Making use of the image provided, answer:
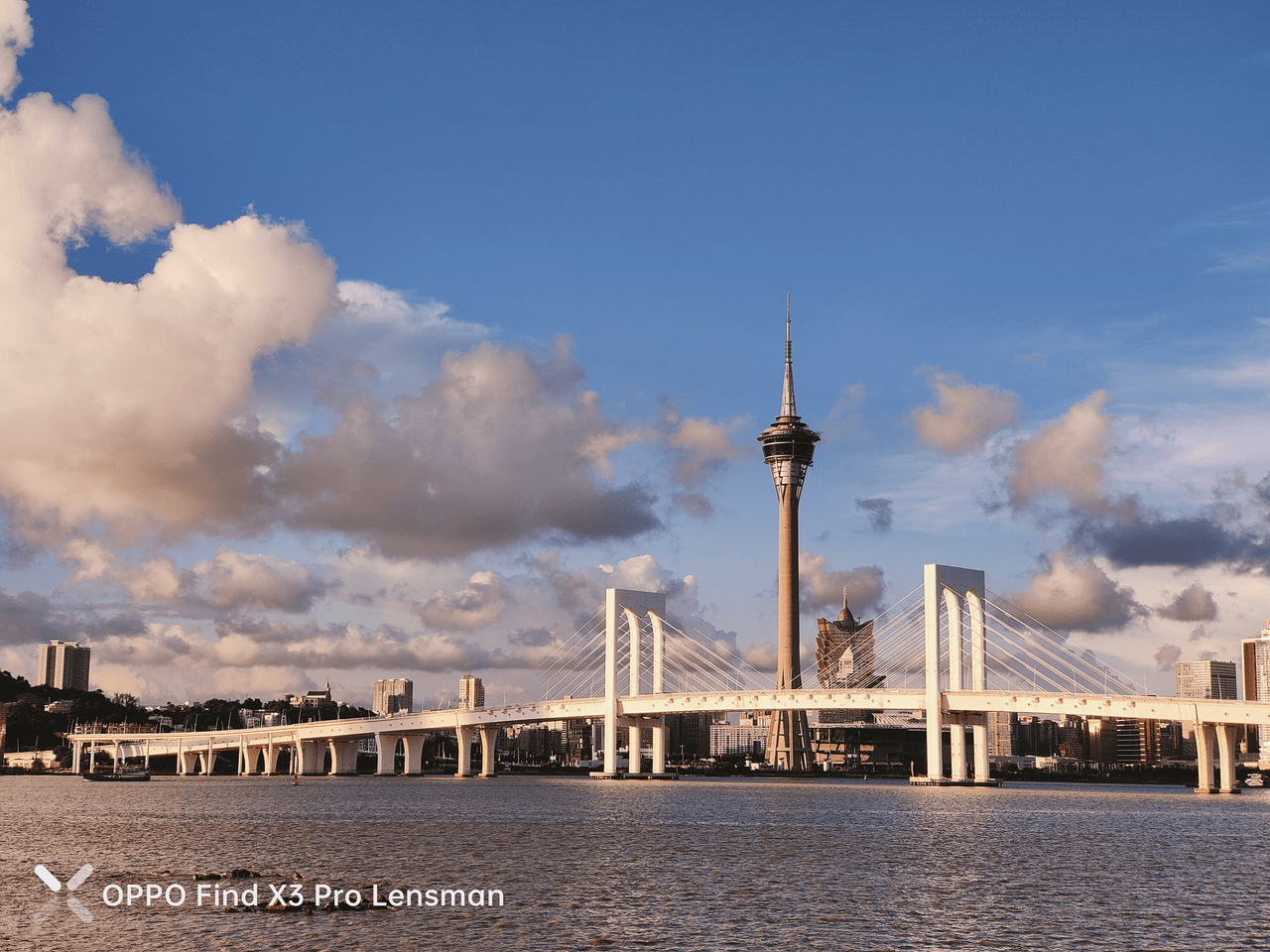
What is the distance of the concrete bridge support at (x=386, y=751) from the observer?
18800 cm

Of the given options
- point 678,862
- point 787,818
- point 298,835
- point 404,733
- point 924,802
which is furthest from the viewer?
point 404,733

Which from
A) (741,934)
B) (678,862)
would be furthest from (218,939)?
(678,862)

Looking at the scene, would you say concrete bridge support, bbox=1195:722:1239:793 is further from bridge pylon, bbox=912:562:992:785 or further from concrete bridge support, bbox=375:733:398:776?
concrete bridge support, bbox=375:733:398:776

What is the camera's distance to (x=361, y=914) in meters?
33.8

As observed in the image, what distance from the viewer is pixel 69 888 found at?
3834cm

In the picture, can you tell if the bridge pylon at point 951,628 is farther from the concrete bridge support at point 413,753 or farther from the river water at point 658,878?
the concrete bridge support at point 413,753

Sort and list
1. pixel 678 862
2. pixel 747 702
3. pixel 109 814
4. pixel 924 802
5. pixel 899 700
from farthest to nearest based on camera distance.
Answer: pixel 747 702
pixel 899 700
pixel 924 802
pixel 109 814
pixel 678 862

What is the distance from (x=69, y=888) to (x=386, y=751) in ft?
509

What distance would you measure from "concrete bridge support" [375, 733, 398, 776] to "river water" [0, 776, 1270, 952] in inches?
4246

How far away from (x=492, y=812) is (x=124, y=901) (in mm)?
47279

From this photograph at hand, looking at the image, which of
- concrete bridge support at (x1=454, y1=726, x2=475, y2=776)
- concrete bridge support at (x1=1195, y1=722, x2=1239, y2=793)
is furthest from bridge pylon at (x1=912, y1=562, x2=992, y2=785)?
concrete bridge support at (x1=454, y1=726, x2=475, y2=776)

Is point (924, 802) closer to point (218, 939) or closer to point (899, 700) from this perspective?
point (899, 700)

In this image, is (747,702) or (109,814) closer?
(109,814)

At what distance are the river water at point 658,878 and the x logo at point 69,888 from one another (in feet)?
0.60
